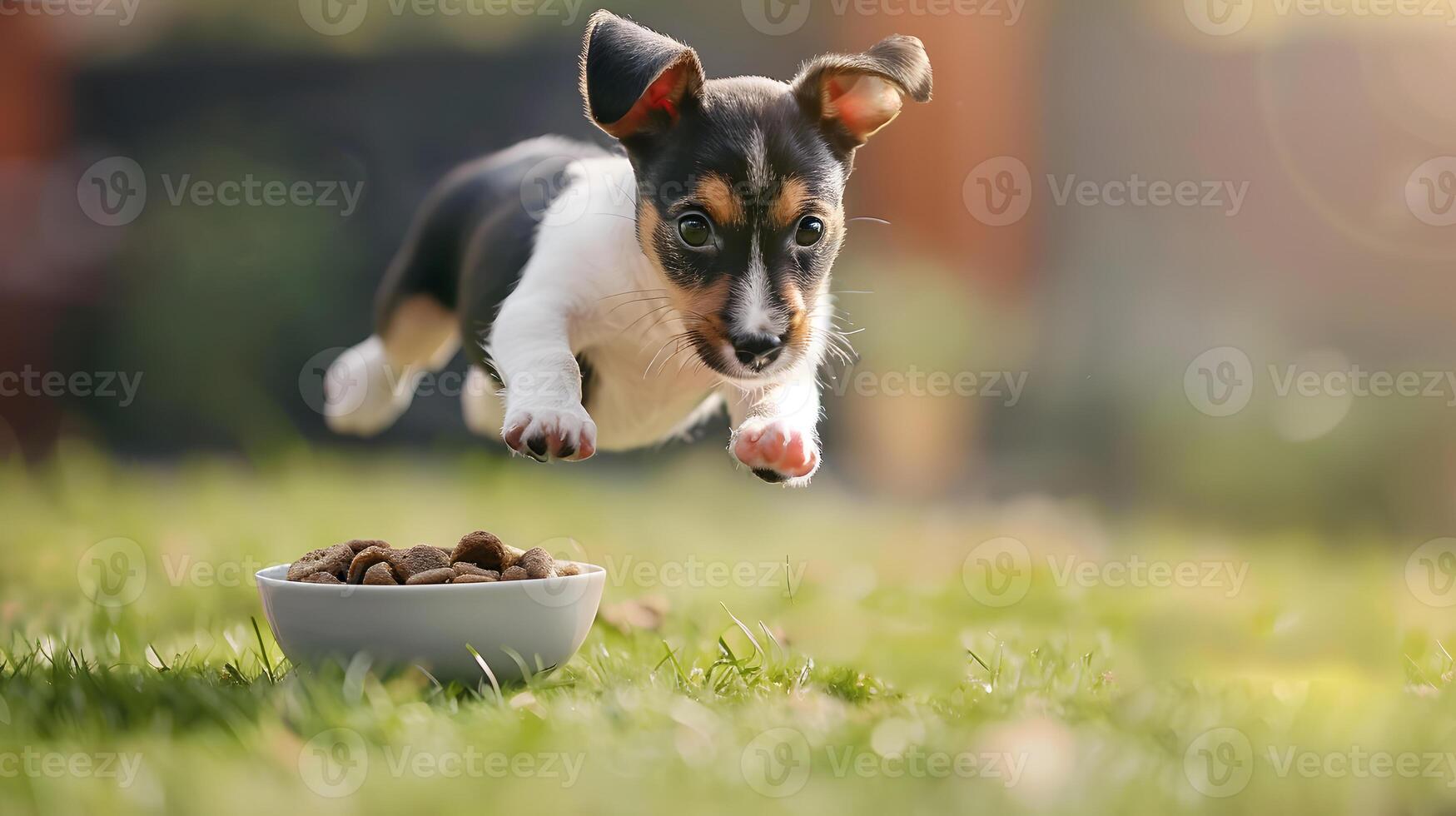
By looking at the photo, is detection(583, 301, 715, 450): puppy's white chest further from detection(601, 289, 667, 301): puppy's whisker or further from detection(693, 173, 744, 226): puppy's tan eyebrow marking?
detection(693, 173, 744, 226): puppy's tan eyebrow marking

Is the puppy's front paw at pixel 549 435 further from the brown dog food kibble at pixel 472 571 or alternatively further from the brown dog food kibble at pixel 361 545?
the brown dog food kibble at pixel 361 545

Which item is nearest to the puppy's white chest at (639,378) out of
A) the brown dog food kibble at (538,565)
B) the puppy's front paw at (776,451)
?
the puppy's front paw at (776,451)

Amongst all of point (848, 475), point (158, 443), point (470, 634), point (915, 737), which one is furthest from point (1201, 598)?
point (158, 443)

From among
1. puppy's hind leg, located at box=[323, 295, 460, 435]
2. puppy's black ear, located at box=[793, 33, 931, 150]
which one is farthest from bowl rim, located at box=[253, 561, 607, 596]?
puppy's hind leg, located at box=[323, 295, 460, 435]

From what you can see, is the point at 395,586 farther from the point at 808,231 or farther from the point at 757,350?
the point at 808,231

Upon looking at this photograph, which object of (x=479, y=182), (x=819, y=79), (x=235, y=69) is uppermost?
(x=235, y=69)

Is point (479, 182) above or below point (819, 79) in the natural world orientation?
below

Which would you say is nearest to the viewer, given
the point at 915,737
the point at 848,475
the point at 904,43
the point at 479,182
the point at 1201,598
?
the point at 915,737

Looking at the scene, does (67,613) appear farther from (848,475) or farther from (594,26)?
(848,475)
